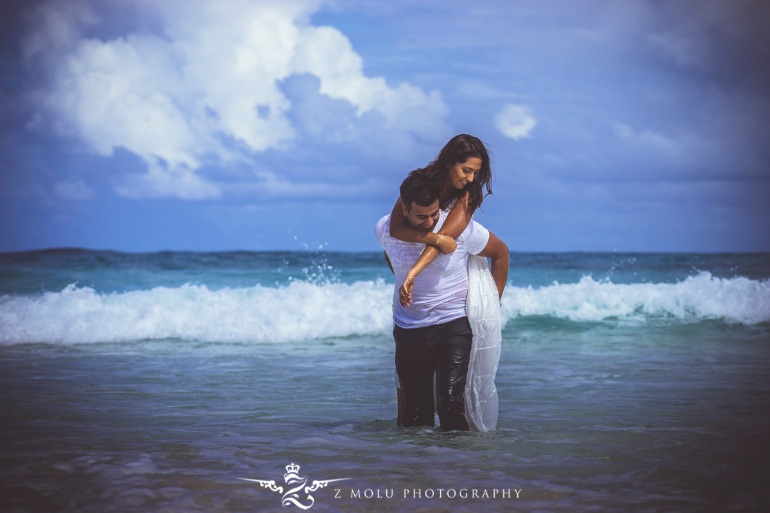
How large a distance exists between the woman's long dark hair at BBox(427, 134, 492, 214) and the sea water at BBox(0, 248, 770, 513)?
1.44 m

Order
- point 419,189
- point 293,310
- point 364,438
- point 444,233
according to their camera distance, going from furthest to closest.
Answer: point 293,310, point 364,438, point 444,233, point 419,189

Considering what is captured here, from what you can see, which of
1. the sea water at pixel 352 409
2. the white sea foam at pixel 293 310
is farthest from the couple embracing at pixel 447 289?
the white sea foam at pixel 293 310

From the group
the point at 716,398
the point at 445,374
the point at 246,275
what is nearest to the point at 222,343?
the point at 716,398

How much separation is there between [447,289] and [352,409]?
2378 millimetres

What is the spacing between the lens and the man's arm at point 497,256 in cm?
483

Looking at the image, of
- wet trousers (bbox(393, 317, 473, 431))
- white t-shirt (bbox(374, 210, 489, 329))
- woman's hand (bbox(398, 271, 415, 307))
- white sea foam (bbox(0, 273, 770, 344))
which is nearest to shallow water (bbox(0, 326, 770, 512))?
wet trousers (bbox(393, 317, 473, 431))

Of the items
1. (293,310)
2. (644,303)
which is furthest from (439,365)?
(644,303)

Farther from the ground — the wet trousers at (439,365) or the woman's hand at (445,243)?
the woman's hand at (445,243)

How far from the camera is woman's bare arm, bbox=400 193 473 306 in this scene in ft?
14.7

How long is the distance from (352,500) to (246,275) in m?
21.6

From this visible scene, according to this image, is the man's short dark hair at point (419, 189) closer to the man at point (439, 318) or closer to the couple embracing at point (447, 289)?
the couple embracing at point (447, 289)

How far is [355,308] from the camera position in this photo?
14688 mm

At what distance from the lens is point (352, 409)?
6.83 m

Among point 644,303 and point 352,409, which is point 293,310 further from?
point 352,409
